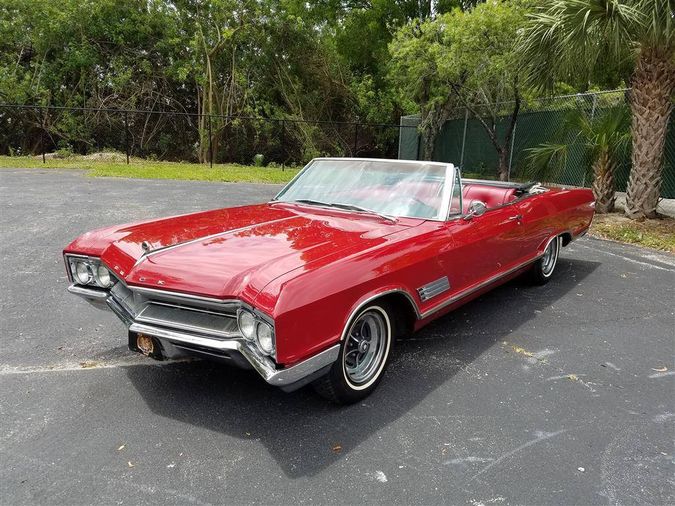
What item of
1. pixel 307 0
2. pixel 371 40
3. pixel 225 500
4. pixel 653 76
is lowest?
pixel 225 500

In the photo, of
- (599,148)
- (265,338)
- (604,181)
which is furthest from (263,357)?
(604,181)

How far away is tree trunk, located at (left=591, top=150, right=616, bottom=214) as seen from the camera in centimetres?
952

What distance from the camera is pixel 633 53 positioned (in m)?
9.02

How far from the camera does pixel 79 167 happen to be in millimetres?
16625

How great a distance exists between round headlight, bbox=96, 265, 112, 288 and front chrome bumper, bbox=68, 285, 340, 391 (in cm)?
62

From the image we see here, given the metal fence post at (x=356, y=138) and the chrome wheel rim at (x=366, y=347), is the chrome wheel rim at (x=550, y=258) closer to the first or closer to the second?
the chrome wheel rim at (x=366, y=347)

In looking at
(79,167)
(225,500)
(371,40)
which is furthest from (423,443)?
(371,40)

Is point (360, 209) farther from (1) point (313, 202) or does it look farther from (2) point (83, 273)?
(2) point (83, 273)

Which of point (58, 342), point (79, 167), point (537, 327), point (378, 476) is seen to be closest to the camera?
point (378, 476)

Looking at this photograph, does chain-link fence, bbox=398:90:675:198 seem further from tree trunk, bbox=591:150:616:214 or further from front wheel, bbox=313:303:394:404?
front wheel, bbox=313:303:394:404

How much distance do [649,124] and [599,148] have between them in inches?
36.9

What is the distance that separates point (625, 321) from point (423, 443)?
2807 millimetres

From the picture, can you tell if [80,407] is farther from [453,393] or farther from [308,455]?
[453,393]

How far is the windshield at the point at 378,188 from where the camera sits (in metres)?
4.00
